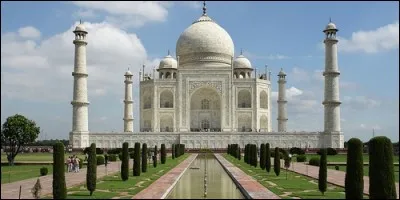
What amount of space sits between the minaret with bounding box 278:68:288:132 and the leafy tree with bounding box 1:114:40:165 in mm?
24199

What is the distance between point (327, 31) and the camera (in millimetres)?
35250

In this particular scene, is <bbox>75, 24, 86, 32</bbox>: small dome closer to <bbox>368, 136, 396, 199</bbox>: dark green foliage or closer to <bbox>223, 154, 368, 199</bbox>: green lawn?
<bbox>223, 154, 368, 199</bbox>: green lawn

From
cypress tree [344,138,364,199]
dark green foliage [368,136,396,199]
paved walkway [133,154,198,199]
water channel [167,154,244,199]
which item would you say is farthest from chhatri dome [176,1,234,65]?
dark green foliage [368,136,396,199]

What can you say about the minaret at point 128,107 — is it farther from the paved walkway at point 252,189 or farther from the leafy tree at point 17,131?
the paved walkway at point 252,189

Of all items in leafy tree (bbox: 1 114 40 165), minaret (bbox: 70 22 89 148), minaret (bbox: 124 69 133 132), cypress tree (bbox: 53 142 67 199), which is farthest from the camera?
minaret (bbox: 124 69 133 132)

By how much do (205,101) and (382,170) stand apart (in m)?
33.5

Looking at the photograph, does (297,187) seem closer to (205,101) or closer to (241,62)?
(205,101)

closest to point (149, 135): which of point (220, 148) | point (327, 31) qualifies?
point (220, 148)

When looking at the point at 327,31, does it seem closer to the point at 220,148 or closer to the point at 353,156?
the point at 220,148

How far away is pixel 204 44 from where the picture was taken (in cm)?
4319

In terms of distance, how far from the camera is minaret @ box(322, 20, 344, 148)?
34594mm

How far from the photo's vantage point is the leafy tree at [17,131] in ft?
72.4

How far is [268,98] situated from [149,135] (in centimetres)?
1115

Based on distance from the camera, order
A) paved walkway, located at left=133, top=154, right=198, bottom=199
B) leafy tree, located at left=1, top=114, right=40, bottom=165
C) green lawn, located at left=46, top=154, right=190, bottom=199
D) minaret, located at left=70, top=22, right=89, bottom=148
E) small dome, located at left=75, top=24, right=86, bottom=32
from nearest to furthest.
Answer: paved walkway, located at left=133, top=154, right=198, bottom=199, green lawn, located at left=46, top=154, right=190, bottom=199, leafy tree, located at left=1, top=114, right=40, bottom=165, minaret, located at left=70, top=22, right=89, bottom=148, small dome, located at left=75, top=24, right=86, bottom=32
